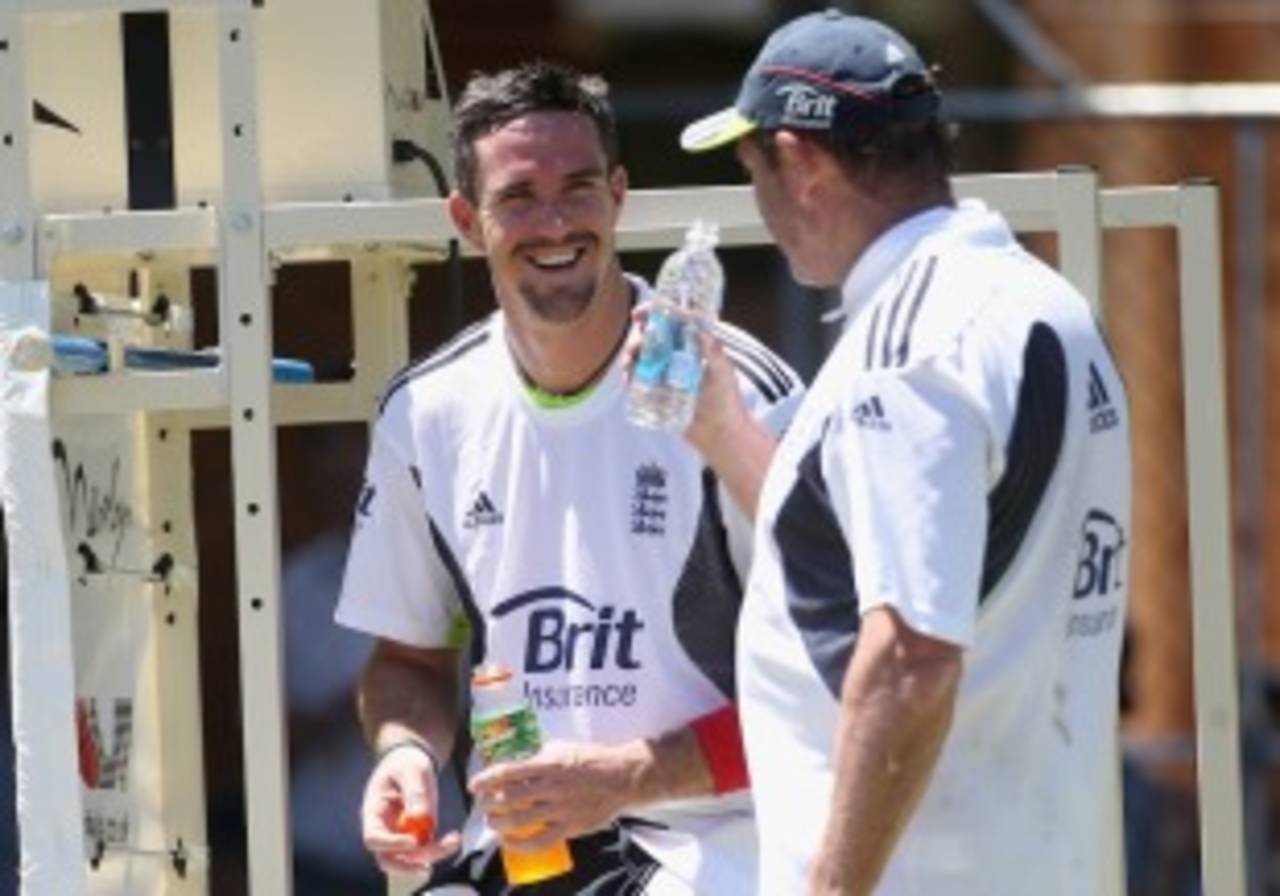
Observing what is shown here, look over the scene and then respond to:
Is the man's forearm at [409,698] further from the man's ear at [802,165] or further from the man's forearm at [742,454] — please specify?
the man's ear at [802,165]

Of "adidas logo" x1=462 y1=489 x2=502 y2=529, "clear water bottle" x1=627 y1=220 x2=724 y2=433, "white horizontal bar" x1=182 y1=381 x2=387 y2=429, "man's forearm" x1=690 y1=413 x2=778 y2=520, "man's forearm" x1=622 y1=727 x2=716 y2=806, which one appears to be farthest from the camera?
"white horizontal bar" x1=182 y1=381 x2=387 y2=429

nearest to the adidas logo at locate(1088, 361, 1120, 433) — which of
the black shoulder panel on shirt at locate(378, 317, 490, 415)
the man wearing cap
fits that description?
the man wearing cap

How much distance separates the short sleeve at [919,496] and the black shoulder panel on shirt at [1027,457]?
56 millimetres

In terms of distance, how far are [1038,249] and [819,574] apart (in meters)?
4.52

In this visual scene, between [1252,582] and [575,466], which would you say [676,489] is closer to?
[575,466]

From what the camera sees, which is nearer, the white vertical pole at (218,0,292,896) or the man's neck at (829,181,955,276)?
the man's neck at (829,181,955,276)

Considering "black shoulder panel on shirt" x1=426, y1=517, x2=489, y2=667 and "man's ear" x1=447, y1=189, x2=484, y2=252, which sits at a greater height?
"man's ear" x1=447, y1=189, x2=484, y2=252

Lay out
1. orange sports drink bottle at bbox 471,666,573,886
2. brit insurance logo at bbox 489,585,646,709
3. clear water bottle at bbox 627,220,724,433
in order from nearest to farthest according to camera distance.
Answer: clear water bottle at bbox 627,220,724,433
orange sports drink bottle at bbox 471,666,573,886
brit insurance logo at bbox 489,585,646,709

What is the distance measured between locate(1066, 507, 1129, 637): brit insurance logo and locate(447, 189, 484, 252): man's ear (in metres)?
1.17

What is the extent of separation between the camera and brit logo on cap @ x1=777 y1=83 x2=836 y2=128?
3998 millimetres

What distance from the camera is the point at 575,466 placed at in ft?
15.9

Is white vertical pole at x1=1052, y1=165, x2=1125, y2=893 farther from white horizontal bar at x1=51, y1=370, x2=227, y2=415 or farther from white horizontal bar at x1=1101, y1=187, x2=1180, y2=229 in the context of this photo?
white horizontal bar at x1=51, y1=370, x2=227, y2=415

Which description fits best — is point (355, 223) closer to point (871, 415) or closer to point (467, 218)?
point (467, 218)

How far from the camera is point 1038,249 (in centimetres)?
837
